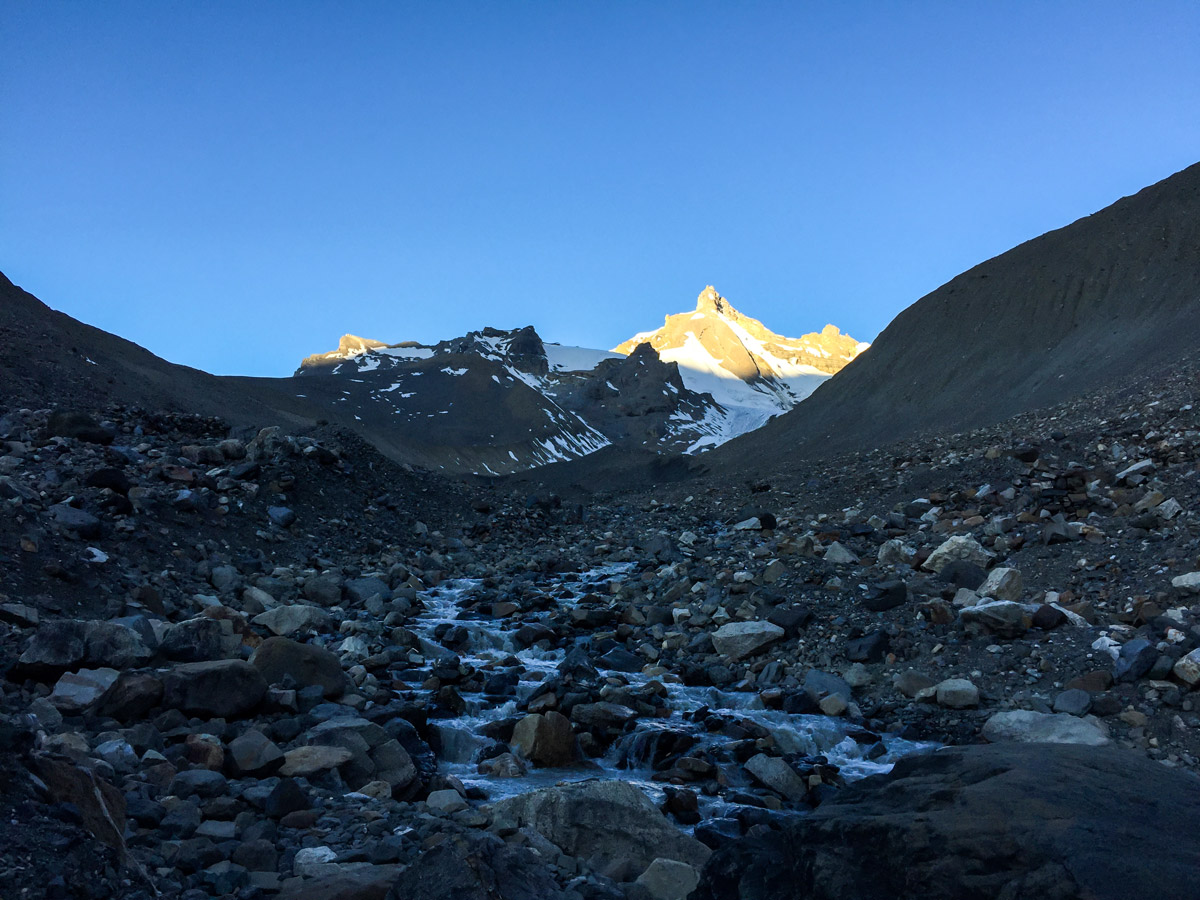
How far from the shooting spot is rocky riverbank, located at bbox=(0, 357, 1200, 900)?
4.43 metres

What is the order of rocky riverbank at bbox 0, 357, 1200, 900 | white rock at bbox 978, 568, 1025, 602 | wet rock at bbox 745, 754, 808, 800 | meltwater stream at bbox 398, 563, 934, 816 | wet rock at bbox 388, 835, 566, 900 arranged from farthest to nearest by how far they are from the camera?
white rock at bbox 978, 568, 1025, 602, meltwater stream at bbox 398, 563, 934, 816, wet rock at bbox 745, 754, 808, 800, rocky riverbank at bbox 0, 357, 1200, 900, wet rock at bbox 388, 835, 566, 900

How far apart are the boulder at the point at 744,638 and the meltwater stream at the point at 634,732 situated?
2.99 feet

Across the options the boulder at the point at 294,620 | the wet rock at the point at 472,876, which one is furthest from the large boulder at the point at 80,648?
the wet rock at the point at 472,876

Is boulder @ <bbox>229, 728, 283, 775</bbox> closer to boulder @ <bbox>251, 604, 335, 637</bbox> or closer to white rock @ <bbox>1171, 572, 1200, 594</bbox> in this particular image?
boulder @ <bbox>251, 604, 335, 637</bbox>

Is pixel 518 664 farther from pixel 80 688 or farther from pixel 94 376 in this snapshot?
pixel 94 376

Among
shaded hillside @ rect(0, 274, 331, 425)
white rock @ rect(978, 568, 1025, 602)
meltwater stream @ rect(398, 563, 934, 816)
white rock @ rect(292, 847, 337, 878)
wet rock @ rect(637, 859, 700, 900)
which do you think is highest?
shaded hillside @ rect(0, 274, 331, 425)

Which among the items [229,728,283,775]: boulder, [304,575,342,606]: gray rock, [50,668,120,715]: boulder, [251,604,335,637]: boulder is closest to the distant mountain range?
[304,575,342,606]: gray rock

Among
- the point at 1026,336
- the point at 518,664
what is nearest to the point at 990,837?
the point at 518,664

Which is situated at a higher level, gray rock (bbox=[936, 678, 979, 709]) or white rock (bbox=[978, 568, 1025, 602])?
white rock (bbox=[978, 568, 1025, 602])

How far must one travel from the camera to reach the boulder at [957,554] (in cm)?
1125

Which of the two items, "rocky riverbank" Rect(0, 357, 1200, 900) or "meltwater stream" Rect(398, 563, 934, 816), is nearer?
"rocky riverbank" Rect(0, 357, 1200, 900)

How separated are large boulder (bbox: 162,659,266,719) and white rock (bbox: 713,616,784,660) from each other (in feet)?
18.5

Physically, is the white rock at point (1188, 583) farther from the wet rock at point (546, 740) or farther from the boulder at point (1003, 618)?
the wet rock at point (546, 740)

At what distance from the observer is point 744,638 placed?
1008 centimetres
